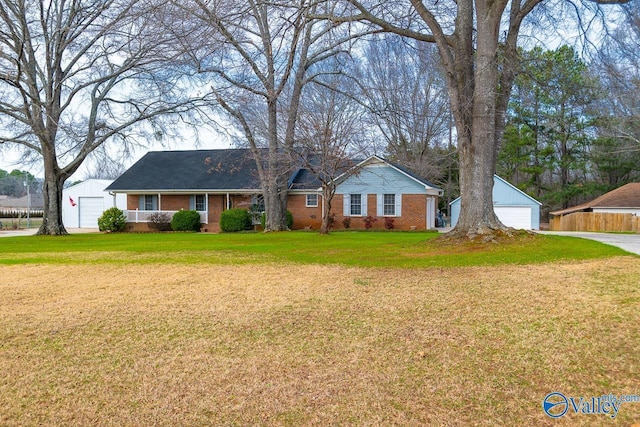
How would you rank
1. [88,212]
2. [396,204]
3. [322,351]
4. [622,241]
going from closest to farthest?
1. [322,351]
2. [622,241]
3. [396,204]
4. [88,212]

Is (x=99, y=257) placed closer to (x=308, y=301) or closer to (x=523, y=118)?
(x=308, y=301)

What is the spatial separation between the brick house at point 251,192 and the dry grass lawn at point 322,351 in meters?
17.5

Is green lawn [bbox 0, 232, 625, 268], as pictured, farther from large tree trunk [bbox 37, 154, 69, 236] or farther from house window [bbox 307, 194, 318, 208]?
house window [bbox 307, 194, 318, 208]

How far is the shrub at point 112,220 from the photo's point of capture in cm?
2648

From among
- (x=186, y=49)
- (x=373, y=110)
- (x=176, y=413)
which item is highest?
(x=186, y=49)

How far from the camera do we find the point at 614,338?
15.8 ft

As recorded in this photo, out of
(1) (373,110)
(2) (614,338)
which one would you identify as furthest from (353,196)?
(2) (614,338)

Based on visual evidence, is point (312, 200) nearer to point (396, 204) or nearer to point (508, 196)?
point (396, 204)

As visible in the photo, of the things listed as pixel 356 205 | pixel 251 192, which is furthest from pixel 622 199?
pixel 251 192

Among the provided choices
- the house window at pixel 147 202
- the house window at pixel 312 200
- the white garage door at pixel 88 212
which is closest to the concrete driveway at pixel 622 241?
the house window at pixel 312 200

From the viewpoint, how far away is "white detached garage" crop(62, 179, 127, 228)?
32.8 metres

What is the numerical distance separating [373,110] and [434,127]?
Result: 1793 centimetres

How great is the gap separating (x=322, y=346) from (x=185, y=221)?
22.7 meters

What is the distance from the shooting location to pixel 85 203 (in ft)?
109
